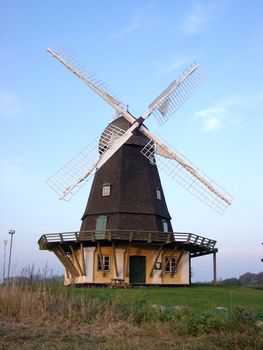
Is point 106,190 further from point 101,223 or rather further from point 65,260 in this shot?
point 65,260

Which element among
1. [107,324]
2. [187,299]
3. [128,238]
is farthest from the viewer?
[128,238]

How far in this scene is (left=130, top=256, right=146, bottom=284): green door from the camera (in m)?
23.8

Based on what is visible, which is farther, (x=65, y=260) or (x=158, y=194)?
(x=158, y=194)

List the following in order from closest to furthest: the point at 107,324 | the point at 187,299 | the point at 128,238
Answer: the point at 107,324
the point at 187,299
the point at 128,238

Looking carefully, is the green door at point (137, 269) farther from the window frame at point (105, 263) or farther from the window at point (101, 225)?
the window at point (101, 225)

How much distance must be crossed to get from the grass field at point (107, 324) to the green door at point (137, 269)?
1301 cm

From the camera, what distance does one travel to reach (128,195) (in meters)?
A: 24.3

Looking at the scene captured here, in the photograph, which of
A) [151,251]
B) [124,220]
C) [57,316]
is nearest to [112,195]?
[124,220]

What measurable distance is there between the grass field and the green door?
13.0m

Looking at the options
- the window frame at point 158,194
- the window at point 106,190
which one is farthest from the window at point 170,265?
the window at point 106,190

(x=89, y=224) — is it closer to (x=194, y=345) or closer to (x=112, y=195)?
(x=112, y=195)

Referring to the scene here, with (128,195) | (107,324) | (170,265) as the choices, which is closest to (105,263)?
Answer: (170,265)

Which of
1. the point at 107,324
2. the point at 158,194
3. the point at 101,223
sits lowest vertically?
the point at 107,324

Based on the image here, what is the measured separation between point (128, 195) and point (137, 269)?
12.2 feet
